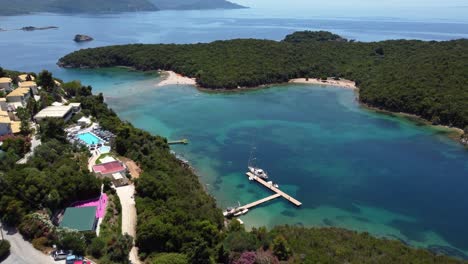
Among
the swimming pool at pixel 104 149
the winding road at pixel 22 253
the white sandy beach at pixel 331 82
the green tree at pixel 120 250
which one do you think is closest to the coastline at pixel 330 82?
the white sandy beach at pixel 331 82

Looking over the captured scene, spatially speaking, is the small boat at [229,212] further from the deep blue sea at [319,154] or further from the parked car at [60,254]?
the parked car at [60,254]

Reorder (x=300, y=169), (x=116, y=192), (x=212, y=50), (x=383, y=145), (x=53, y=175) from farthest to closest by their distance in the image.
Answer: (x=212, y=50), (x=383, y=145), (x=300, y=169), (x=116, y=192), (x=53, y=175)

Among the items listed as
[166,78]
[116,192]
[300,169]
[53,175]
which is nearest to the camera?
[53,175]

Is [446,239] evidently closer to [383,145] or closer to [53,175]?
[383,145]

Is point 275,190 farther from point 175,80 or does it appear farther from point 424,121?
point 175,80

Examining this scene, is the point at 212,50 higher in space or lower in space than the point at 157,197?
higher

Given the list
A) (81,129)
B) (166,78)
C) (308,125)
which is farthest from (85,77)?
(308,125)

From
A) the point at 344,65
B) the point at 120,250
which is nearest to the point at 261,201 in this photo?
the point at 120,250
